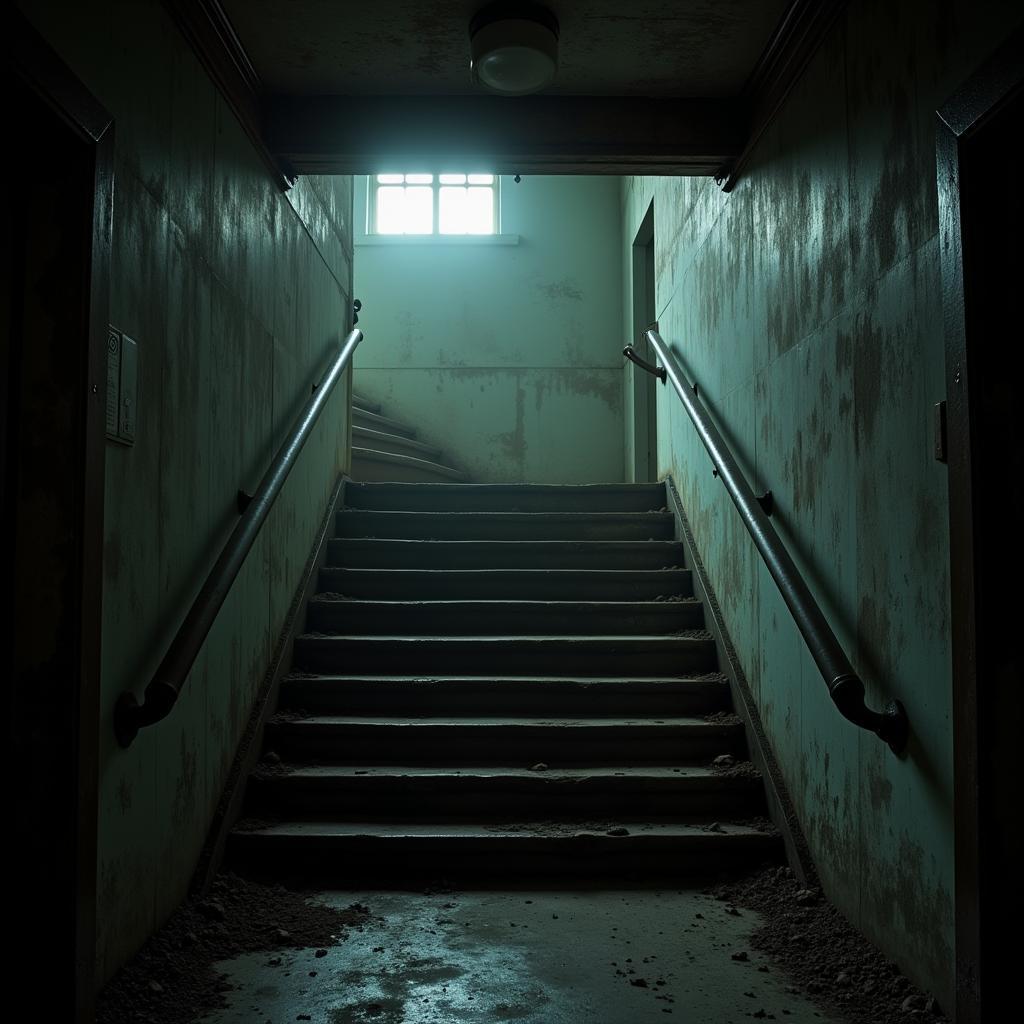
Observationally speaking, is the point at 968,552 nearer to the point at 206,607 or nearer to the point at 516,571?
the point at 206,607

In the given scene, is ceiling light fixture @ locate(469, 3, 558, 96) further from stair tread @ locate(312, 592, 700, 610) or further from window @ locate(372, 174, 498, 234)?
window @ locate(372, 174, 498, 234)

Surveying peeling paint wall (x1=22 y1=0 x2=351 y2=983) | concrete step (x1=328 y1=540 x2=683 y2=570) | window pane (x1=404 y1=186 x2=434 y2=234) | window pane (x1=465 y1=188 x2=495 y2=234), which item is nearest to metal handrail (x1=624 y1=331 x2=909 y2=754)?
concrete step (x1=328 y1=540 x2=683 y2=570)

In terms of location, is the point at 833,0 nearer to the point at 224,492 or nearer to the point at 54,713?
the point at 224,492

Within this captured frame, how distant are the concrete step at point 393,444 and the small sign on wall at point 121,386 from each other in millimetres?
4222

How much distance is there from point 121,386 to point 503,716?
2.03 metres

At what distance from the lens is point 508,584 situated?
450 cm

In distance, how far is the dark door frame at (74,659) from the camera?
1853 mm

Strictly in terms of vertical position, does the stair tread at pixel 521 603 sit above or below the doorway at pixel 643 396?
below

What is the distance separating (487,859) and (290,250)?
2.55 meters

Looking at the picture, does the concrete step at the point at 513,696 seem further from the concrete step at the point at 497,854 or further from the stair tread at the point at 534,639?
the concrete step at the point at 497,854

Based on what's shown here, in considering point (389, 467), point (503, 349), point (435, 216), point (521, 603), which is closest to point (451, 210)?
point (435, 216)

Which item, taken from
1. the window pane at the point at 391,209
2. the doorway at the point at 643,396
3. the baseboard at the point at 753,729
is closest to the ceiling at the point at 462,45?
the baseboard at the point at 753,729

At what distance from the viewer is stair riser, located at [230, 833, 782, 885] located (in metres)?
2.99

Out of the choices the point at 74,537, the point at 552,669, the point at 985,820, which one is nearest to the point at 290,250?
the point at 552,669
